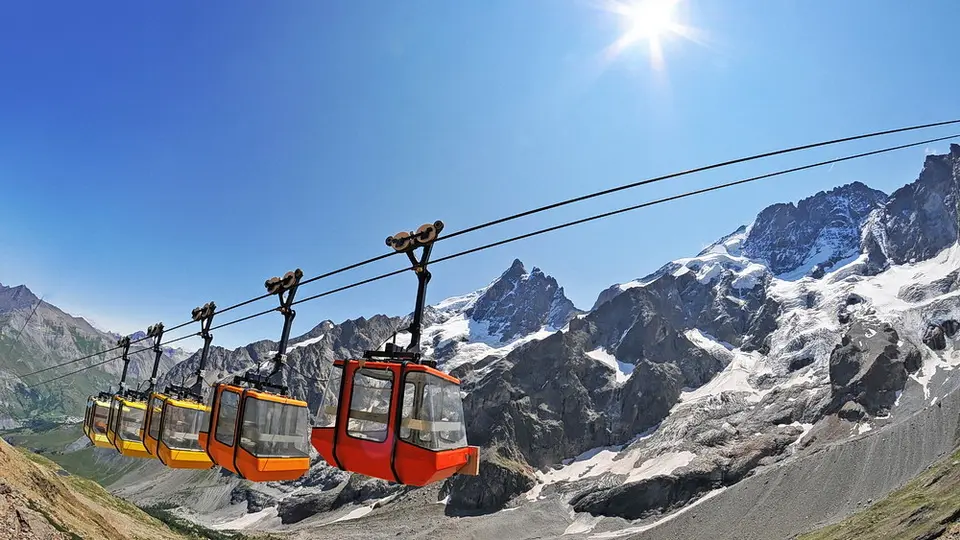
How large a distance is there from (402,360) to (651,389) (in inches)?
7701

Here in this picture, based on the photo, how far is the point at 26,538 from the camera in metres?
15.7

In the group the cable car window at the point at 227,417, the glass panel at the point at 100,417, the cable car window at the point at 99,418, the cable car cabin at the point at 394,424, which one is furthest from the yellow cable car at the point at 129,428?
the cable car cabin at the point at 394,424

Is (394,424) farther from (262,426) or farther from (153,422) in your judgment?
(153,422)

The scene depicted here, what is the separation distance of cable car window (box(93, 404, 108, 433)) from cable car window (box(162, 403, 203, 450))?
11.2m

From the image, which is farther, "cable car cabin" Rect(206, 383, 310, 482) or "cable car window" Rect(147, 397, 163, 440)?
"cable car window" Rect(147, 397, 163, 440)

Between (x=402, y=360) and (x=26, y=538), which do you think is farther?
(x=26, y=538)

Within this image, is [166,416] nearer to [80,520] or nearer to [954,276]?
[80,520]

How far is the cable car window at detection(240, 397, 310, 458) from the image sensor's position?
14.9m

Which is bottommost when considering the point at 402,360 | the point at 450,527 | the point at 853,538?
the point at 450,527

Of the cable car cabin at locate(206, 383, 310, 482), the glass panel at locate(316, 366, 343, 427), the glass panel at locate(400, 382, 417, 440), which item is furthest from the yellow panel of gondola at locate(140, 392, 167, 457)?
the glass panel at locate(400, 382, 417, 440)

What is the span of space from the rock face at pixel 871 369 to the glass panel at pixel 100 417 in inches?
6193

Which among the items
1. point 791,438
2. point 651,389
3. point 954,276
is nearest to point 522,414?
point 651,389

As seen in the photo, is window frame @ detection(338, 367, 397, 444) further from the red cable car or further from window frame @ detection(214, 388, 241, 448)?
window frame @ detection(214, 388, 241, 448)

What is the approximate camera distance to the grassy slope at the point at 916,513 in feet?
159
